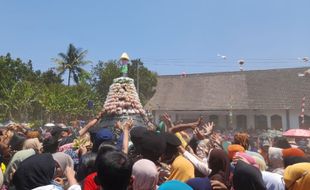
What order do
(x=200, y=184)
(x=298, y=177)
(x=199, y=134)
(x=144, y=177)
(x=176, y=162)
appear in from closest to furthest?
(x=144, y=177) → (x=200, y=184) → (x=298, y=177) → (x=176, y=162) → (x=199, y=134)

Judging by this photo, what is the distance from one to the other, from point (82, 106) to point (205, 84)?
16.7 metres

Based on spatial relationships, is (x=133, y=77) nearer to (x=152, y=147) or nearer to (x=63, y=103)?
(x=63, y=103)

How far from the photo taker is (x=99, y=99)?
50750 millimetres

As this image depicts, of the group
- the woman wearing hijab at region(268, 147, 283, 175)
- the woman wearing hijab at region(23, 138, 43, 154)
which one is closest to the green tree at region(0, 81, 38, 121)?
the woman wearing hijab at region(23, 138, 43, 154)

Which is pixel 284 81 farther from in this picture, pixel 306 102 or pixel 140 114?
pixel 140 114

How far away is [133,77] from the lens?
1939 inches

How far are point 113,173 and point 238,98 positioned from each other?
144ft

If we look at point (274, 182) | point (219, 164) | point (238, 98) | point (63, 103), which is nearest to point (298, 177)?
point (274, 182)

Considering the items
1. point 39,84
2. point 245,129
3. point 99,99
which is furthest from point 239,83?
point 39,84

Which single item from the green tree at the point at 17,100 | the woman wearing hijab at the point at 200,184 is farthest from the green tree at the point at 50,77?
the woman wearing hijab at the point at 200,184

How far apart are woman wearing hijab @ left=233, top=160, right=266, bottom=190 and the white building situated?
38.9 m

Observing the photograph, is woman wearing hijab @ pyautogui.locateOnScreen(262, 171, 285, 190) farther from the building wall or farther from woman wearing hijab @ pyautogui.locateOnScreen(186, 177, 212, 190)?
the building wall

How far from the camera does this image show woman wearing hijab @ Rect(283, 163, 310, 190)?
3.94 m

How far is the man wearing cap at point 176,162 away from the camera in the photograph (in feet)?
14.0
